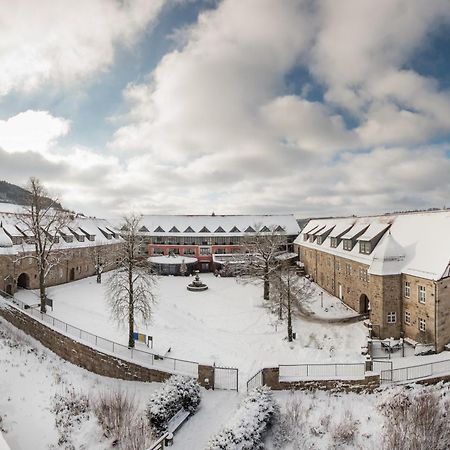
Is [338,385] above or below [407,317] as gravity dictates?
below

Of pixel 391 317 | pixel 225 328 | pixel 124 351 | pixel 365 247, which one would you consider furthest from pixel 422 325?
pixel 124 351

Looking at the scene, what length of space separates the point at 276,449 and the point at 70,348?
53.0ft

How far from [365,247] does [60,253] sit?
33918 mm

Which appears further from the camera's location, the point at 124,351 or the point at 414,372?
the point at 124,351

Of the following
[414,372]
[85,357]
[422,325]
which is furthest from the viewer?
[422,325]

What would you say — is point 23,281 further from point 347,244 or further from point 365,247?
point 365,247

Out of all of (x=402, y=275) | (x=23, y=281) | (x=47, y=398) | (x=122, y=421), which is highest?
(x=402, y=275)

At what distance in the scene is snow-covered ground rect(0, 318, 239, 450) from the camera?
47.5 feet

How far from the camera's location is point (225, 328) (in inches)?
1112

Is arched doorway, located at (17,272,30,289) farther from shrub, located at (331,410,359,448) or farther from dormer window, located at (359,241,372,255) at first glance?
dormer window, located at (359,241,372,255)

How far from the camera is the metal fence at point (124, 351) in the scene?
18.6m

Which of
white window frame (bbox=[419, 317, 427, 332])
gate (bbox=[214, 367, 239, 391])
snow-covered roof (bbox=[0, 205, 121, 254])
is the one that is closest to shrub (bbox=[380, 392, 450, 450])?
gate (bbox=[214, 367, 239, 391])

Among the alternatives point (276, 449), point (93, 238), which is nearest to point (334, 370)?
point (276, 449)

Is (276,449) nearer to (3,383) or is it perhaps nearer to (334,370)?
(334,370)
